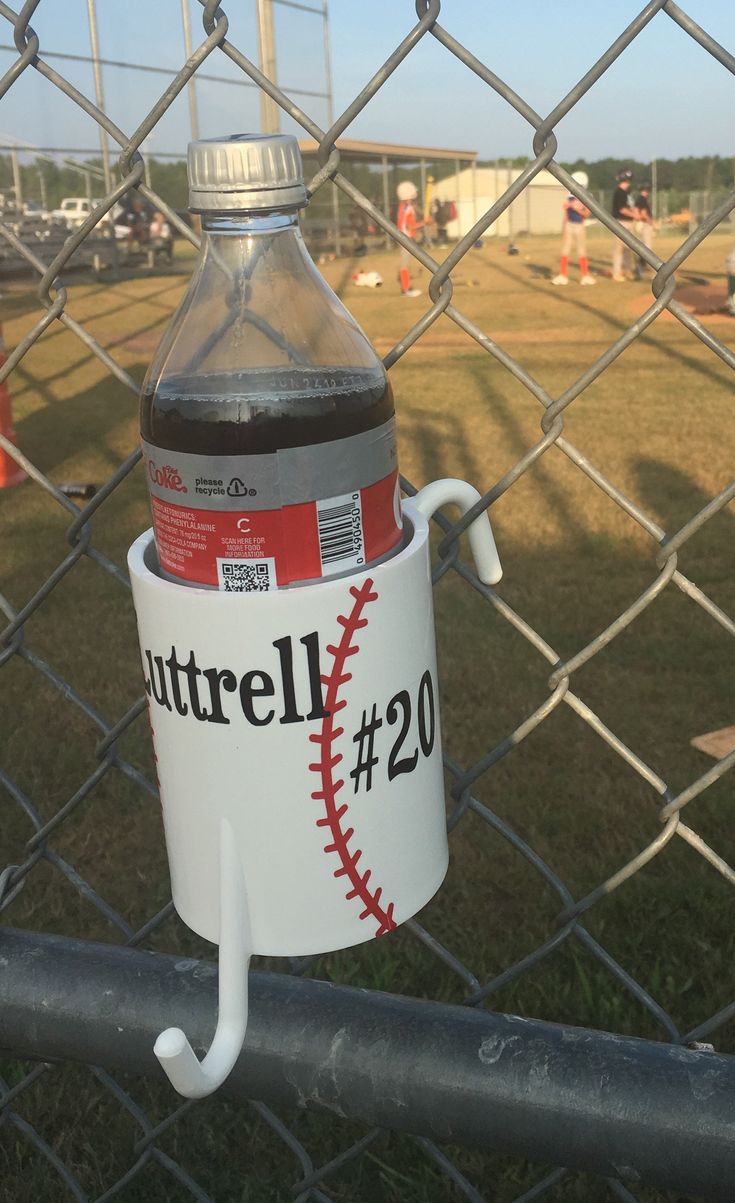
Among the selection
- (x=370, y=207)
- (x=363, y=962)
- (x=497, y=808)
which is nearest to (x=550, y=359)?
(x=497, y=808)

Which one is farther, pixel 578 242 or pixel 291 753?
pixel 578 242

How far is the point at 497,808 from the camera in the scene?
9.16 ft

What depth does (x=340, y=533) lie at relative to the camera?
33.0 inches

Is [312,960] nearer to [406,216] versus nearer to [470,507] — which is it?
[470,507]

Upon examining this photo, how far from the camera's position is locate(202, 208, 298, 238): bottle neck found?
83 centimetres

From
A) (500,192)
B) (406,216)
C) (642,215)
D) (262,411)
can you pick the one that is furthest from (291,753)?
(500,192)

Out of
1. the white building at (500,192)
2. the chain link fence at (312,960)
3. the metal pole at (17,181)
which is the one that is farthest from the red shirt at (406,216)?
the white building at (500,192)

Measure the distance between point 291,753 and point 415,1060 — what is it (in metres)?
0.27

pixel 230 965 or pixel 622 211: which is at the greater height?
pixel 230 965

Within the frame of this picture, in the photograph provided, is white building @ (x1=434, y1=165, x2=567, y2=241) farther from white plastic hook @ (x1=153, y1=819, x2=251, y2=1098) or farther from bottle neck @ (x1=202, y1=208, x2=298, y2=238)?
white plastic hook @ (x1=153, y1=819, x2=251, y2=1098)

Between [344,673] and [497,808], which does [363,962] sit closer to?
[497,808]

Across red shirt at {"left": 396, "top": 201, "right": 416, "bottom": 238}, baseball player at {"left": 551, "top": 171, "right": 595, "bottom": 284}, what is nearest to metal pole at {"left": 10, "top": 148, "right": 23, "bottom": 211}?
red shirt at {"left": 396, "top": 201, "right": 416, "bottom": 238}

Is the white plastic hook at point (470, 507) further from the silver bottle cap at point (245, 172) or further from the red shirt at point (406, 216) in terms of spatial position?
the red shirt at point (406, 216)

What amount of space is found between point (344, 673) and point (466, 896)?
1.70m
